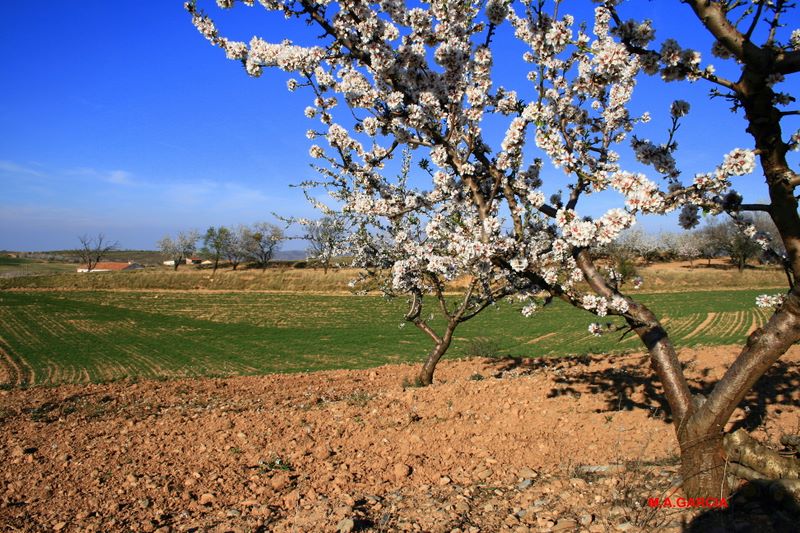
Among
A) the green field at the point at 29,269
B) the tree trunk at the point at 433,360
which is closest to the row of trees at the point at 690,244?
the tree trunk at the point at 433,360

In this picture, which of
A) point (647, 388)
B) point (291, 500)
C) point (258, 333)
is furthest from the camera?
point (258, 333)

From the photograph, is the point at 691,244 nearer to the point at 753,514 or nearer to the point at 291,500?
the point at 753,514

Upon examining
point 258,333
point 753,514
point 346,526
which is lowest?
point 258,333

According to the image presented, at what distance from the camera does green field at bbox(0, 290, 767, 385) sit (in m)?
27.2

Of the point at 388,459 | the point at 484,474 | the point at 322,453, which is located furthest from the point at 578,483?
the point at 322,453

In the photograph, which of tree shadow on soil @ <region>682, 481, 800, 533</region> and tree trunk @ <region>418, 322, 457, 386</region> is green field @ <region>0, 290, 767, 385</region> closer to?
tree trunk @ <region>418, 322, 457, 386</region>

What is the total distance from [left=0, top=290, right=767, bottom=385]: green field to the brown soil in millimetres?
11728

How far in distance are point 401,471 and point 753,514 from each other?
394cm

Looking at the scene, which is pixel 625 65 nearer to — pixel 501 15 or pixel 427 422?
pixel 501 15

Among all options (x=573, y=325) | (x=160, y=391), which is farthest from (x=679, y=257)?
(x=160, y=391)

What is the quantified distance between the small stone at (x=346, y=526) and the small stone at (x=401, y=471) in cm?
174

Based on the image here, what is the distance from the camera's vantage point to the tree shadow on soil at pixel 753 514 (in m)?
4.47

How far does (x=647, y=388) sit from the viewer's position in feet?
31.6

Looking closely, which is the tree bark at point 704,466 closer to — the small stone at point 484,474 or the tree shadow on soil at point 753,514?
the tree shadow on soil at point 753,514
